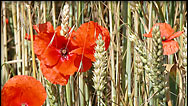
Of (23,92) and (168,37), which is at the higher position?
(168,37)

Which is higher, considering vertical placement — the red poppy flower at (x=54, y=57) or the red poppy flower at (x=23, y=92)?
the red poppy flower at (x=54, y=57)

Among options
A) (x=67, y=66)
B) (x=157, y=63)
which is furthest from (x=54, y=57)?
(x=157, y=63)

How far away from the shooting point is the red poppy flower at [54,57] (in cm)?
74

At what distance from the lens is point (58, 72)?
750 mm

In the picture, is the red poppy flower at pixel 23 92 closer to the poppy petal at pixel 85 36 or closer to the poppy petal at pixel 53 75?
the poppy petal at pixel 53 75

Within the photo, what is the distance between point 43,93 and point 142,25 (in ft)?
1.38

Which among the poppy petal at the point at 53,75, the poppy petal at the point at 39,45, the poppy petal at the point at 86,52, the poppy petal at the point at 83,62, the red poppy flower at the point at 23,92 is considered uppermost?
the poppy petal at the point at 39,45

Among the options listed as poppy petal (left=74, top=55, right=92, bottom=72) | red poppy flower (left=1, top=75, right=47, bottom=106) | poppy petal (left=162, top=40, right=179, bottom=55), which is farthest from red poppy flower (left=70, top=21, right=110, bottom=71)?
poppy petal (left=162, top=40, right=179, bottom=55)

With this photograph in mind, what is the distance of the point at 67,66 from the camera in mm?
741

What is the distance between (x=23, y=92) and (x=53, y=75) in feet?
0.30

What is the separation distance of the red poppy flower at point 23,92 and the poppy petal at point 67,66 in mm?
64

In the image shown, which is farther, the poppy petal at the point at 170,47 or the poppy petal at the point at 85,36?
the poppy petal at the point at 170,47

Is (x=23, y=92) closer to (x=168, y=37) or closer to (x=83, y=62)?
(x=83, y=62)

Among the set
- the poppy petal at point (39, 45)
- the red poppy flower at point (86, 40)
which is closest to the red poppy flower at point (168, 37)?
the red poppy flower at point (86, 40)
